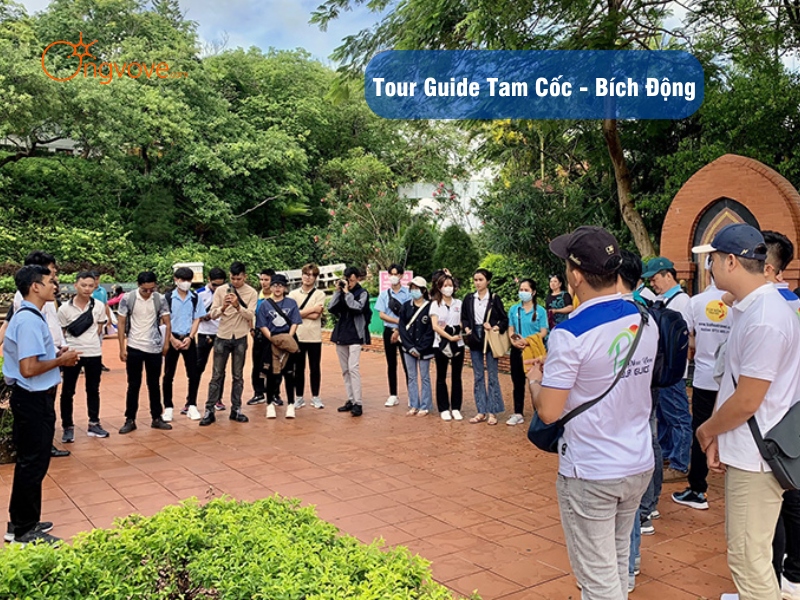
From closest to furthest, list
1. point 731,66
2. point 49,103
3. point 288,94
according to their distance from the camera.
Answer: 1. point 731,66
2. point 49,103
3. point 288,94

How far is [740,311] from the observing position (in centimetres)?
304

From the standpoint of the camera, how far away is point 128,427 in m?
7.48

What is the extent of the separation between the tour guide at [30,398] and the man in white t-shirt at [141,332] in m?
2.69

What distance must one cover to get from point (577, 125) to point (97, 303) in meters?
10.2

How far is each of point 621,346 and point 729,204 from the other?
7642mm

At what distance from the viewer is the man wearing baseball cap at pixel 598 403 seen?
2541 millimetres

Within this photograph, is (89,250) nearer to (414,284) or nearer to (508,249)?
(508,249)

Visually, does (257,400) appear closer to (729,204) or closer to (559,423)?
(729,204)

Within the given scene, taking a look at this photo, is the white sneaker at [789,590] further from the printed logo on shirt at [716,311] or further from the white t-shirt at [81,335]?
the white t-shirt at [81,335]

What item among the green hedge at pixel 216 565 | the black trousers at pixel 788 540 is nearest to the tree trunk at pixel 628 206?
the black trousers at pixel 788 540

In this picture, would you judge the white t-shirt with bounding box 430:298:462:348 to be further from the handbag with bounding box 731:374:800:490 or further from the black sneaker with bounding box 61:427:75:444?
the handbag with bounding box 731:374:800:490

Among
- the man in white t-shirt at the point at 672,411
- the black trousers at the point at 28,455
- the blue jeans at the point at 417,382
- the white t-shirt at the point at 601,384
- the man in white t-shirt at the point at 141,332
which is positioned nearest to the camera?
the white t-shirt at the point at 601,384

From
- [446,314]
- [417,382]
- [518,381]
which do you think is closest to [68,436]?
[417,382]

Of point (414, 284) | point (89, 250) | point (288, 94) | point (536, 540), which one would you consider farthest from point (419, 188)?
point (536, 540)
